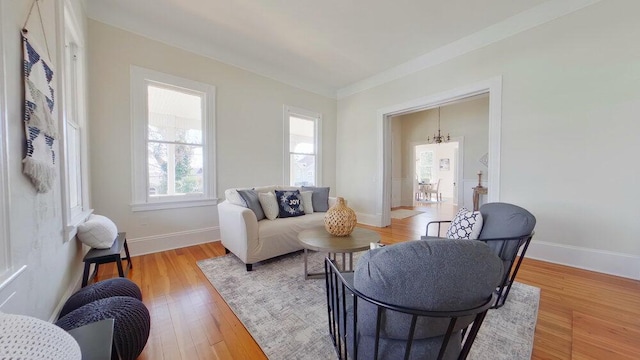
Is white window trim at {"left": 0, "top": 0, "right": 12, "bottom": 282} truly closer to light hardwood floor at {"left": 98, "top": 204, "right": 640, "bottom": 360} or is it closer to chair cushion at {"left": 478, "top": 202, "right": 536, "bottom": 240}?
light hardwood floor at {"left": 98, "top": 204, "right": 640, "bottom": 360}

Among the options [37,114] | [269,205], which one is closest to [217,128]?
[269,205]

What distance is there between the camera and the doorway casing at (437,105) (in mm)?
3064

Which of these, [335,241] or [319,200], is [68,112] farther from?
[319,200]

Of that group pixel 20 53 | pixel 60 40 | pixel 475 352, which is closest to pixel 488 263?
pixel 475 352

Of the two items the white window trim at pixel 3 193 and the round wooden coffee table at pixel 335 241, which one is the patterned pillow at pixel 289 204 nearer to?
the round wooden coffee table at pixel 335 241

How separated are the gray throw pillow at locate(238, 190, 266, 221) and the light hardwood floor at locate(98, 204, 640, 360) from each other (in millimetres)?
868

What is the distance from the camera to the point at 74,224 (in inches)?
73.6

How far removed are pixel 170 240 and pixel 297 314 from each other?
235cm

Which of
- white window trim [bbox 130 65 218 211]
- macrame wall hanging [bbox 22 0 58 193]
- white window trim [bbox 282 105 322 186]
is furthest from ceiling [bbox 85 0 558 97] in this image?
macrame wall hanging [bbox 22 0 58 193]

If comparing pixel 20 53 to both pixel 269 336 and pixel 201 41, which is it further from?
pixel 201 41

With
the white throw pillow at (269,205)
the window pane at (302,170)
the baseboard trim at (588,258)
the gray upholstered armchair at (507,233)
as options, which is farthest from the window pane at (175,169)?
the baseboard trim at (588,258)

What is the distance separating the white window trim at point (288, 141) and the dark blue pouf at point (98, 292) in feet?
10.1

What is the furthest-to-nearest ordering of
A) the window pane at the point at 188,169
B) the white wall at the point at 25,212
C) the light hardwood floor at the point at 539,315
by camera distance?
the window pane at the point at 188,169 < the light hardwood floor at the point at 539,315 < the white wall at the point at 25,212

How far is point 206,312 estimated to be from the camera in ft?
5.83
